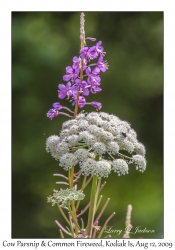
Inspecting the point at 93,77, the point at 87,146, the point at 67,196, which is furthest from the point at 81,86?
the point at 67,196

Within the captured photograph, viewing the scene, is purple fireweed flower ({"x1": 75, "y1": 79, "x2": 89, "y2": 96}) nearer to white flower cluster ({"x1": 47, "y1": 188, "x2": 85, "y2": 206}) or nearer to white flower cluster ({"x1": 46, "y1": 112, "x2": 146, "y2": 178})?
white flower cluster ({"x1": 46, "y1": 112, "x2": 146, "y2": 178})

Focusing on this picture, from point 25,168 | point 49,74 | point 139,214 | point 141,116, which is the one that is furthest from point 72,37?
point 139,214

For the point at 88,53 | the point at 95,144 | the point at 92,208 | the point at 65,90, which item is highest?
the point at 88,53

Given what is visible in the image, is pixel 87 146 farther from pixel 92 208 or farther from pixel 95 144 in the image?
pixel 92 208

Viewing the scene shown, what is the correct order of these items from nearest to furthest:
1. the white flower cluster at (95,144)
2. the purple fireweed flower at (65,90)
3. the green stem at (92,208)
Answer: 1. the white flower cluster at (95,144)
2. the green stem at (92,208)
3. the purple fireweed flower at (65,90)

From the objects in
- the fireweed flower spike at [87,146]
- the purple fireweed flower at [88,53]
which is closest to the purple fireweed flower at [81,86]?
the fireweed flower spike at [87,146]

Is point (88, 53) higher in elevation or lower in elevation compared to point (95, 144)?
higher

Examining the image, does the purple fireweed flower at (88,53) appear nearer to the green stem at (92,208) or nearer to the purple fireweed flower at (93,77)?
the purple fireweed flower at (93,77)
